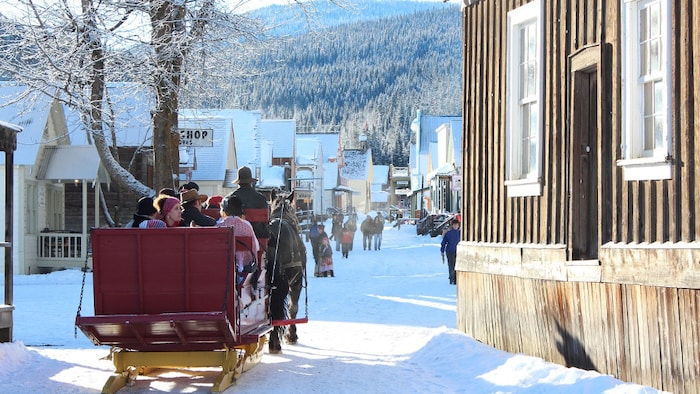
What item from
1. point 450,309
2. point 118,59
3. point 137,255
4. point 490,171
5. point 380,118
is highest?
point 380,118

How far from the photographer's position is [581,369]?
9188 millimetres

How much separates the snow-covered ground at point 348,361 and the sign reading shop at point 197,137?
3638 mm

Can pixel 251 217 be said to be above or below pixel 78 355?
above

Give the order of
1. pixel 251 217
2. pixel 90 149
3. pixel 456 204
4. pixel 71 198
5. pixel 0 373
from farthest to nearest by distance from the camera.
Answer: pixel 456 204
pixel 71 198
pixel 90 149
pixel 251 217
pixel 0 373

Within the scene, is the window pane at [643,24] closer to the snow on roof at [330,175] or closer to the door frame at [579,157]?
the door frame at [579,157]

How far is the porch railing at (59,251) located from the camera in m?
28.2

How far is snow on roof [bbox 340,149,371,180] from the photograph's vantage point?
116250 mm

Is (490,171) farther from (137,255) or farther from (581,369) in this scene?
(137,255)

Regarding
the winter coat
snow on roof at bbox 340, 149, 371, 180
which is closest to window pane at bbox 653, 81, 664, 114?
the winter coat

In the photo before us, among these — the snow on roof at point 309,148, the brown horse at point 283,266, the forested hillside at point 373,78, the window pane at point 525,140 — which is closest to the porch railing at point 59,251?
the brown horse at point 283,266

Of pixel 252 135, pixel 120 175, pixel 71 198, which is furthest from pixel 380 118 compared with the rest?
pixel 120 175

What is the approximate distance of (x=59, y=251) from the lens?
28.5m

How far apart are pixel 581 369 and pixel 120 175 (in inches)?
513

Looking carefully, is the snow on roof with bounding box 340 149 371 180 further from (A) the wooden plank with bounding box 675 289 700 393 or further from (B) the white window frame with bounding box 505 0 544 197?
(A) the wooden plank with bounding box 675 289 700 393
